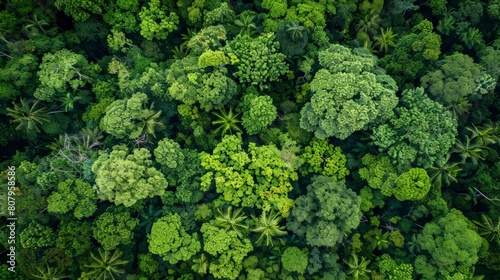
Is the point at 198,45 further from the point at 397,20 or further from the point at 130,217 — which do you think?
the point at 397,20

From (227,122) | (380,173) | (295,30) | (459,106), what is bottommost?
(380,173)

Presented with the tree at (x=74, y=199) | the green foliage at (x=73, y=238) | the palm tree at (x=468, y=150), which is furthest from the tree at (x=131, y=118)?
the palm tree at (x=468, y=150)

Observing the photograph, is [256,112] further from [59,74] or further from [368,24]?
[59,74]

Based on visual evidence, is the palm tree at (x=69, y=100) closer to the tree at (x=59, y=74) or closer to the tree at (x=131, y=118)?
the tree at (x=59, y=74)

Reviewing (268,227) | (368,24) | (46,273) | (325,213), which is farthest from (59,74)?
(368,24)

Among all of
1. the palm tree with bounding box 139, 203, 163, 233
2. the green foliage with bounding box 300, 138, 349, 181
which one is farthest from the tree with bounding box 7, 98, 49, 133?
the green foliage with bounding box 300, 138, 349, 181
